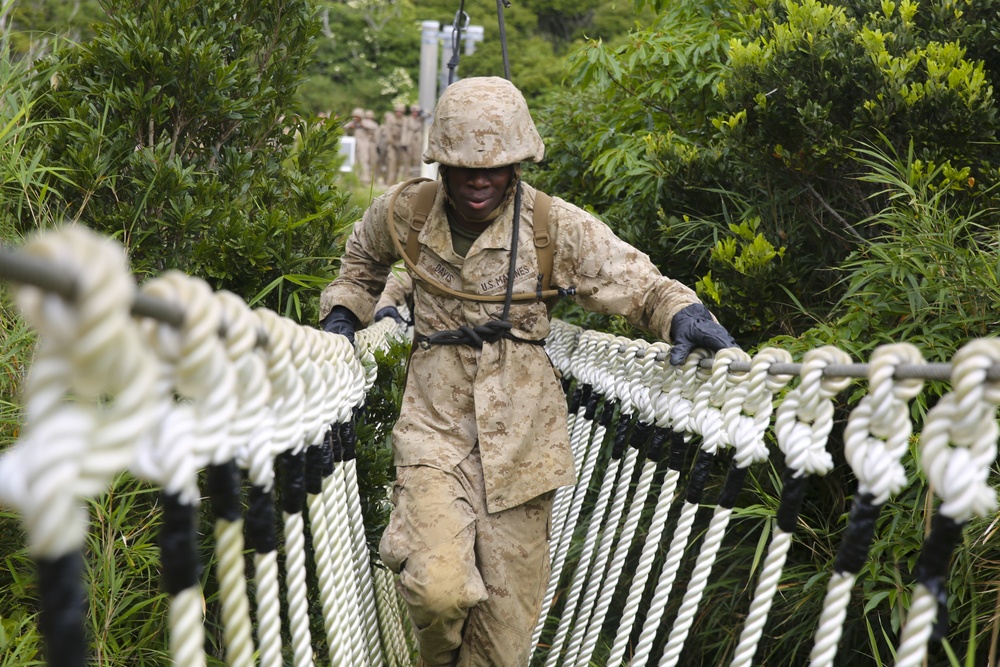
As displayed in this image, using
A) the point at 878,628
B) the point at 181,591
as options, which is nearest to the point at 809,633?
the point at 878,628

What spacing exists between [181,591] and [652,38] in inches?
151

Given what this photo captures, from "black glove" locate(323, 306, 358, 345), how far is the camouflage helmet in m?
0.57

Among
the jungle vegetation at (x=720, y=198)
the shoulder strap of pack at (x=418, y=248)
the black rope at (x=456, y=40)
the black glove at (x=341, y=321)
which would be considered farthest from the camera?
the black rope at (x=456, y=40)

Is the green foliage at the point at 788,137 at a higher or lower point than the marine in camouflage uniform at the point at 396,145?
higher

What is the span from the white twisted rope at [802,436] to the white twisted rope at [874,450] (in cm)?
13

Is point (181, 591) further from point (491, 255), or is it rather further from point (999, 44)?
point (999, 44)

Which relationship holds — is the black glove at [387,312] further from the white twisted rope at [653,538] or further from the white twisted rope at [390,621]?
the white twisted rope at [653,538]

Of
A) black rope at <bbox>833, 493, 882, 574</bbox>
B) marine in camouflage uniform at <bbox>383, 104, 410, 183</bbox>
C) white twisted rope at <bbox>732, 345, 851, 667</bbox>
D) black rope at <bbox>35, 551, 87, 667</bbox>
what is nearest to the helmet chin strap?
A: white twisted rope at <bbox>732, 345, 851, 667</bbox>

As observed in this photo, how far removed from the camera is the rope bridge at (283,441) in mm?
836

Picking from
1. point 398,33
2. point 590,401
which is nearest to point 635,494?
point 590,401

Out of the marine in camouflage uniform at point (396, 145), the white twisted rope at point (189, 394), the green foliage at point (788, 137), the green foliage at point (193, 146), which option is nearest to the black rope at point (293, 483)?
the white twisted rope at point (189, 394)

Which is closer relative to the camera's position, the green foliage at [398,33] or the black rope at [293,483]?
the black rope at [293,483]

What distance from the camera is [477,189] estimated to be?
2.81m

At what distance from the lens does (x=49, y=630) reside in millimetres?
898
